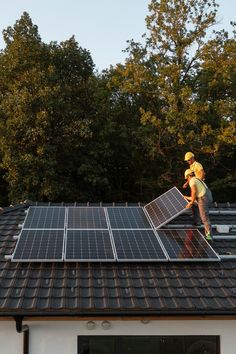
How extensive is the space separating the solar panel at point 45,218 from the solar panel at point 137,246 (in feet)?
4.52

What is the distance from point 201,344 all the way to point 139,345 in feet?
3.39

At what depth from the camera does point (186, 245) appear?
28.7 ft

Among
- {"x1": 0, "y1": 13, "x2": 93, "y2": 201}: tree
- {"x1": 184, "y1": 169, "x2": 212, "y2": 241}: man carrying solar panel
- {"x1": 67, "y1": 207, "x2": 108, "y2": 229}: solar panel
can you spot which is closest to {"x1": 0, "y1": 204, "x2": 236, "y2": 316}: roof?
{"x1": 184, "y1": 169, "x2": 212, "y2": 241}: man carrying solar panel

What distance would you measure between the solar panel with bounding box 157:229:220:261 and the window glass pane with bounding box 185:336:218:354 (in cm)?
140

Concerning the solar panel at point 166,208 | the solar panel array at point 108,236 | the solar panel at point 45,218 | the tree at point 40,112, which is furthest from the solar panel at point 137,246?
the tree at point 40,112

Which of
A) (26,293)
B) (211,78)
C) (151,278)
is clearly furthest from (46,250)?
(211,78)

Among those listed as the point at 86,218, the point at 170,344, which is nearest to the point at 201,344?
the point at 170,344

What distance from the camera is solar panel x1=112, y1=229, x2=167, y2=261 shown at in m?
8.21

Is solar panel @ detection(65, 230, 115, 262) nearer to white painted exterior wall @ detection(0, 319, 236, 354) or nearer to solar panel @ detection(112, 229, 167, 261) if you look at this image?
solar panel @ detection(112, 229, 167, 261)

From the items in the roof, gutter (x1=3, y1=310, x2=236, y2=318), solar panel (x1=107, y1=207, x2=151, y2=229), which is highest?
solar panel (x1=107, y1=207, x2=151, y2=229)

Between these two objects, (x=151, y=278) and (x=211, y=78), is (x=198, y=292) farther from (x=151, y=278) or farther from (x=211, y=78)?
(x=211, y=78)

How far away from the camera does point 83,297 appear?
7.02 metres

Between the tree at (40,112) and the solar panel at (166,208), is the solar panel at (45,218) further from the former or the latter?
the tree at (40,112)

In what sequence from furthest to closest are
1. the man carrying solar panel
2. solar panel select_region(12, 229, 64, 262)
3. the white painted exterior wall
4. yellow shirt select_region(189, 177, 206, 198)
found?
yellow shirt select_region(189, 177, 206, 198) → the man carrying solar panel → solar panel select_region(12, 229, 64, 262) → the white painted exterior wall
